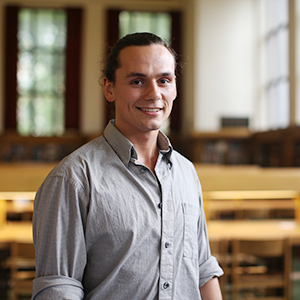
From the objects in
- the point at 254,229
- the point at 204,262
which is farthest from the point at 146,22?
the point at 204,262

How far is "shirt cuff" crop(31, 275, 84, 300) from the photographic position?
0.97 m

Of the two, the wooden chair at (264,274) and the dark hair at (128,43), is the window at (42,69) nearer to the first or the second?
the wooden chair at (264,274)

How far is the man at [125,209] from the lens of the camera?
100 centimetres

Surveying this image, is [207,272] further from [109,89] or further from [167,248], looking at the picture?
[109,89]

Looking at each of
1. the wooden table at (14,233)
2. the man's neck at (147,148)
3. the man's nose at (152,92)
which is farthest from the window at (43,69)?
the man's nose at (152,92)

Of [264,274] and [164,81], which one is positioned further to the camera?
[264,274]

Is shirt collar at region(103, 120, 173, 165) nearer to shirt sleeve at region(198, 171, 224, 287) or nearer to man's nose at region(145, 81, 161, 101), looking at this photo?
man's nose at region(145, 81, 161, 101)

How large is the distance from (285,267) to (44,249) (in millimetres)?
2529

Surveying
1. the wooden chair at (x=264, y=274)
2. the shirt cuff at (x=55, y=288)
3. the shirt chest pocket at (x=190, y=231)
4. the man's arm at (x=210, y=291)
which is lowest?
the wooden chair at (x=264, y=274)

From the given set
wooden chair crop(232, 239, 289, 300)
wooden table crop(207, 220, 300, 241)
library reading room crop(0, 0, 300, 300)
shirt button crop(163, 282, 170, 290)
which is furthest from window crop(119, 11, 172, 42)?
shirt button crop(163, 282, 170, 290)

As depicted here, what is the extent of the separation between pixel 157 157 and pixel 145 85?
10.5 inches

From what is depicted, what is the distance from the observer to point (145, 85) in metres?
1.12

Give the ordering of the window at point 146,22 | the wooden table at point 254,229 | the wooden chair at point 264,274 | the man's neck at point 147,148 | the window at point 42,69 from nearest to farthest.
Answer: the man's neck at point 147,148 < the wooden chair at point 264,274 < the wooden table at point 254,229 < the window at point 42,69 < the window at point 146,22

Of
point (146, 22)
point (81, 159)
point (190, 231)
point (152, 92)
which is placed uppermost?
point (146, 22)
